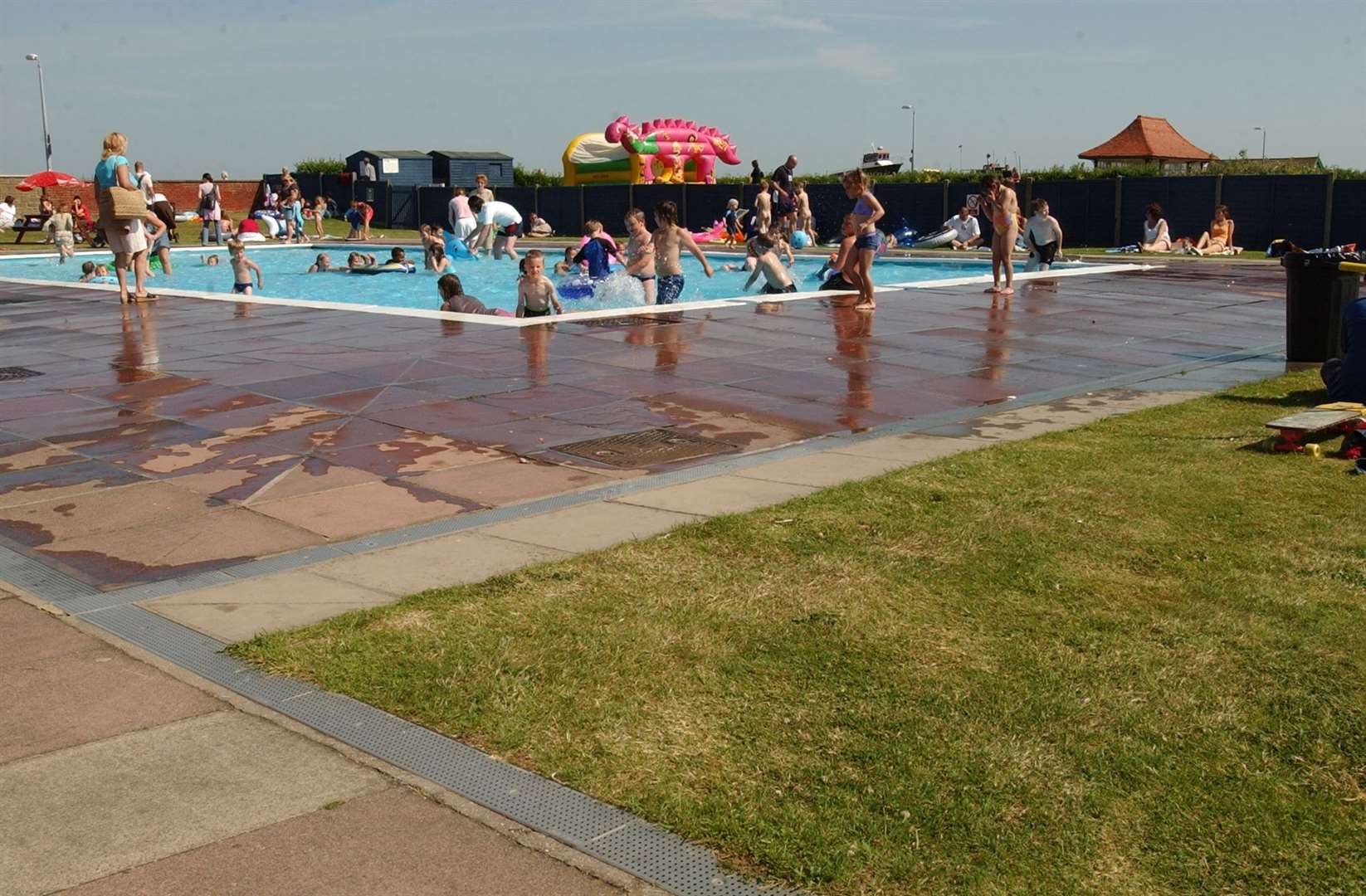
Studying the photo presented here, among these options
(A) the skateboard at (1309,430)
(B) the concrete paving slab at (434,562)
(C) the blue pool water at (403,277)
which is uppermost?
(C) the blue pool water at (403,277)

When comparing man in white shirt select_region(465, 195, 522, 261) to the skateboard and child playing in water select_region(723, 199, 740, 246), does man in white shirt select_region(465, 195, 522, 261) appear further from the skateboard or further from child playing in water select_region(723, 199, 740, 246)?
the skateboard

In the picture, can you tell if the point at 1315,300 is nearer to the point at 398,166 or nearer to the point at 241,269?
the point at 241,269

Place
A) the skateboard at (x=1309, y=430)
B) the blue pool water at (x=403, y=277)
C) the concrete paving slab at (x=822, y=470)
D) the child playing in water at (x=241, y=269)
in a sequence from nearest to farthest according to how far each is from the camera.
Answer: the concrete paving slab at (x=822, y=470)
the skateboard at (x=1309, y=430)
the child playing in water at (x=241, y=269)
the blue pool water at (x=403, y=277)

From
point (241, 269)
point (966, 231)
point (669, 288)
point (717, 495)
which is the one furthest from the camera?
point (966, 231)

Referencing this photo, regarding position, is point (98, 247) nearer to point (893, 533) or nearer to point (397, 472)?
point (397, 472)

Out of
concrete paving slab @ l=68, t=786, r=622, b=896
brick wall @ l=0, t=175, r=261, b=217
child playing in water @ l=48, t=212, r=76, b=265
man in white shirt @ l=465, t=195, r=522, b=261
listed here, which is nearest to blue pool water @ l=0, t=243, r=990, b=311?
child playing in water @ l=48, t=212, r=76, b=265

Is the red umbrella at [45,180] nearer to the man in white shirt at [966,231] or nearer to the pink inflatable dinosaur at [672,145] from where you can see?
the pink inflatable dinosaur at [672,145]

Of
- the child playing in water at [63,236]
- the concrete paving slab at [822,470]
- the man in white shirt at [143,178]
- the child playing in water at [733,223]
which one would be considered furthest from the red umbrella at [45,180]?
the concrete paving slab at [822,470]

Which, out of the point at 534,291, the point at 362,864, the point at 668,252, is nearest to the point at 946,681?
the point at 362,864

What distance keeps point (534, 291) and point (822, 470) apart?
8.25 metres

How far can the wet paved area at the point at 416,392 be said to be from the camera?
6.82 m

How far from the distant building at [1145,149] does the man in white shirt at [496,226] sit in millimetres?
24463

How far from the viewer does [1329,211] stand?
→ 93.8 ft

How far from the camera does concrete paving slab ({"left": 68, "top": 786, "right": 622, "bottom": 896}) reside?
3164 mm
